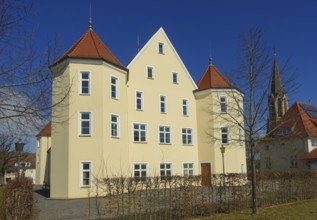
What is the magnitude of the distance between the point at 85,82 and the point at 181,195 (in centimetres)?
1539

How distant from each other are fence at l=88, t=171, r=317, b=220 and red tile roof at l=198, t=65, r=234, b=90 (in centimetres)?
1781

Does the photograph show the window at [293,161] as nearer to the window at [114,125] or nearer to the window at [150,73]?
the window at [150,73]

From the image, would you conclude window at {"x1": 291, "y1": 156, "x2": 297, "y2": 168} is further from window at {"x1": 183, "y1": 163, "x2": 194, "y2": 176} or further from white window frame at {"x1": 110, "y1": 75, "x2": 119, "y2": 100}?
white window frame at {"x1": 110, "y1": 75, "x2": 119, "y2": 100}

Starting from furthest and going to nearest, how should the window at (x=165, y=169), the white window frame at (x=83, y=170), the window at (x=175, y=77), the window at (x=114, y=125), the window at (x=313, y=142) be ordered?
the window at (x=313, y=142), the window at (x=175, y=77), the window at (x=165, y=169), the window at (x=114, y=125), the white window frame at (x=83, y=170)

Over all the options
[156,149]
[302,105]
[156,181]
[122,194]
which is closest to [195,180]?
[156,181]

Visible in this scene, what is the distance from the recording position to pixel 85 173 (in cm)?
2494

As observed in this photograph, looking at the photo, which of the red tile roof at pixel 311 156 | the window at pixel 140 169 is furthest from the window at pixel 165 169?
the red tile roof at pixel 311 156

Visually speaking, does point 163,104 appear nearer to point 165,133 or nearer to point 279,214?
point 165,133

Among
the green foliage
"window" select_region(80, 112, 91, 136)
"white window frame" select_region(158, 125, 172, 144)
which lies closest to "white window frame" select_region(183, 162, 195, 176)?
"white window frame" select_region(158, 125, 172, 144)

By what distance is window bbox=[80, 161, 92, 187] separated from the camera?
24700 mm

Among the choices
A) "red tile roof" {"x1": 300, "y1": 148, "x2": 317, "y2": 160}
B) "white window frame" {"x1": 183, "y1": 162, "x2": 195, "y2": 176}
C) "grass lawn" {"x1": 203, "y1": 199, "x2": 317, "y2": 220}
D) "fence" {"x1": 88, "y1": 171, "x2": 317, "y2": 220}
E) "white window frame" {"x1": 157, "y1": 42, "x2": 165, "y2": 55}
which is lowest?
"grass lawn" {"x1": 203, "y1": 199, "x2": 317, "y2": 220}

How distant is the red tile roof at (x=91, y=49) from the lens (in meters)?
26.6

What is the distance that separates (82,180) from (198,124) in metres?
15.0

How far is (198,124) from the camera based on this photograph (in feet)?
117
